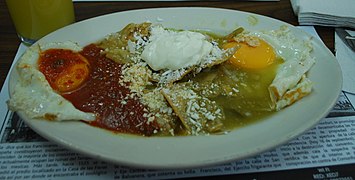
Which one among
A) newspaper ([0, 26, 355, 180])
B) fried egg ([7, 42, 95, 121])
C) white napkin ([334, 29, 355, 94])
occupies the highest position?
fried egg ([7, 42, 95, 121])

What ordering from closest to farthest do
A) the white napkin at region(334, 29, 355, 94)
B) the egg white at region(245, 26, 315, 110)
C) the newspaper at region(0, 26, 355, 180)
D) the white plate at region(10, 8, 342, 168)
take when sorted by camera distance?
the white plate at region(10, 8, 342, 168), the newspaper at region(0, 26, 355, 180), the egg white at region(245, 26, 315, 110), the white napkin at region(334, 29, 355, 94)

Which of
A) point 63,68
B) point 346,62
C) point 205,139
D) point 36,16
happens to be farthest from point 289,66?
point 36,16

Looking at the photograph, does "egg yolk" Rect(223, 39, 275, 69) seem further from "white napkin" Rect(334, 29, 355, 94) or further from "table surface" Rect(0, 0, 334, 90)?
"table surface" Rect(0, 0, 334, 90)

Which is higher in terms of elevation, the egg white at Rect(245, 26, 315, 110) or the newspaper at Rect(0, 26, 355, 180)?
the egg white at Rect(245, 26, 315, 110)

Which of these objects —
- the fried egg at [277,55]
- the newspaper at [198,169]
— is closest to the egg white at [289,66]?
the fried egg at [277,55]

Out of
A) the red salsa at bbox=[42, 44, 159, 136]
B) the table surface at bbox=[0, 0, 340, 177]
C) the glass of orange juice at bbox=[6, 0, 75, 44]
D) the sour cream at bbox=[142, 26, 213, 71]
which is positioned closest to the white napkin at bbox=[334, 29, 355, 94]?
the table surface at bbox=[0, 0, 340, 177]

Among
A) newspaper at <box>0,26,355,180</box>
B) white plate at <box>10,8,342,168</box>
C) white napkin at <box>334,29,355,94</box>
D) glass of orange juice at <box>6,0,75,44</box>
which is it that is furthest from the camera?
glass of orange juice at <box>6,0,75,44</box>
